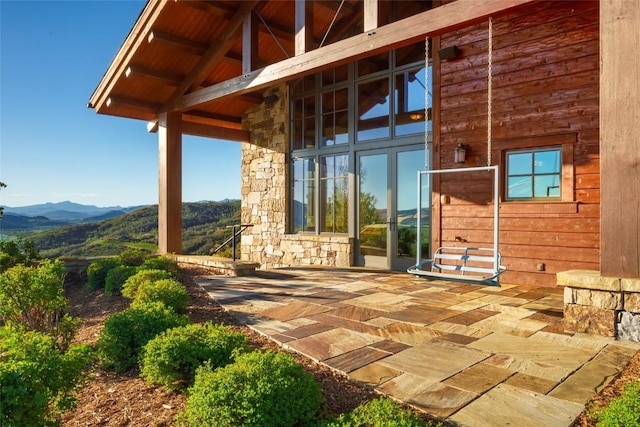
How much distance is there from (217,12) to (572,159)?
5.55m

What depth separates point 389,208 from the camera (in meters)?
7.08

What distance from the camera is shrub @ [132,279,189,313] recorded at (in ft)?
11.8

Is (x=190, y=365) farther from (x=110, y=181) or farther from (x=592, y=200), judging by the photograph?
(x=110, y=181)

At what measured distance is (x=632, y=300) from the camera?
9.66ft

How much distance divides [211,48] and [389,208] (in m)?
4.16

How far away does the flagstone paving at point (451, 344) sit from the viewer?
6.77 feet

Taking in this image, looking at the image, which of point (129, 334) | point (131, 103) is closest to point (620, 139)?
point (129, 334)

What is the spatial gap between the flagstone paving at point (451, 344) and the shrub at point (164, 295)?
488 mm

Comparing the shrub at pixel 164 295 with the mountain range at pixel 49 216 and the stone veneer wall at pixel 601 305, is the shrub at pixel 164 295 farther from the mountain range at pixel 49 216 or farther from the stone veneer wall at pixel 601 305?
the mountain range at pixel 49 216

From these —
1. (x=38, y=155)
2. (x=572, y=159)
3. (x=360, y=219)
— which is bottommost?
(x=360, y=219)

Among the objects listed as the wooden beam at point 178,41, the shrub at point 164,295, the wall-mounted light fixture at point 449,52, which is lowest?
the shrub at point 164,295

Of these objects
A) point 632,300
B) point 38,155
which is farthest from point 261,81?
point 38,155

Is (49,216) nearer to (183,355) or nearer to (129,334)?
(129,334)

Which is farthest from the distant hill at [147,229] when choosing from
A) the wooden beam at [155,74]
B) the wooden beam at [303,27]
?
the wooden beam at [303,27]
